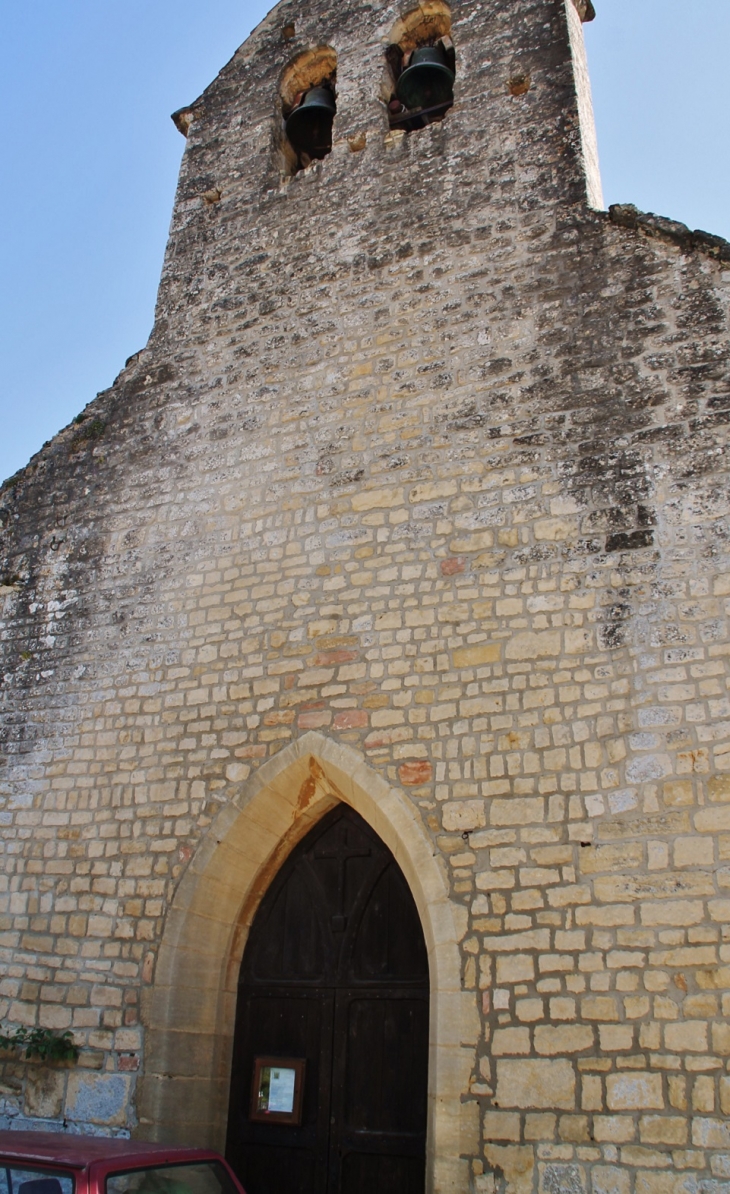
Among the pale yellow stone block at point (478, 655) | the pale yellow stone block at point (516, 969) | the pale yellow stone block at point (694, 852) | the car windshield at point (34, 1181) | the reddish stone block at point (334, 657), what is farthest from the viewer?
the reddish stone block at point (334, 657)

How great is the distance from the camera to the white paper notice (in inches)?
183

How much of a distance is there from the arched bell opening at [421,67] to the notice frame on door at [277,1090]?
5.72 m

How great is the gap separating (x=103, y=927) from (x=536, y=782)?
2361 millimetres

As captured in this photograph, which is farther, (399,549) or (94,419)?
(94,419)

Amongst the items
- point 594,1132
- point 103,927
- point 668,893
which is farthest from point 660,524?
point 103,927

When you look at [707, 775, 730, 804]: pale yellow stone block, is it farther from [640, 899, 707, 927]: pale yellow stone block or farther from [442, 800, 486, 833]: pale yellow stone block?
[442, 800, 486, 833]: pale yellow stone block

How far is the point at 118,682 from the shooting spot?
17.7ft

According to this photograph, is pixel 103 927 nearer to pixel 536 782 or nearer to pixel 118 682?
pixel 118 682

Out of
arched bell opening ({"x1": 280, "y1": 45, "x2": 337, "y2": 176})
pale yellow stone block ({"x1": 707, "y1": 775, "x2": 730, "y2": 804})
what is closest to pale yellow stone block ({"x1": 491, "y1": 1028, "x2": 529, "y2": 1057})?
pale yellow stone block ({"x1": 707, "y1": 775, "x2": 730, "y2": 804})

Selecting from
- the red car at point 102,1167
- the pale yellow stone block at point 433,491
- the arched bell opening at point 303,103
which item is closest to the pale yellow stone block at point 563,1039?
the red car at point 102,1167

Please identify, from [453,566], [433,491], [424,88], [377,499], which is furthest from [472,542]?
[424,88]

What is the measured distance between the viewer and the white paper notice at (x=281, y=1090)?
465 centimetres

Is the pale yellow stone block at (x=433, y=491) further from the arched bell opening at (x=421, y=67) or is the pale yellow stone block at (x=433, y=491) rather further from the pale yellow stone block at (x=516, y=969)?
the arched bell opening at (x=421, y=67)

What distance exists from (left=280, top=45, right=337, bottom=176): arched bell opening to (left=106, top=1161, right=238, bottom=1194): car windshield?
620 centimetres
